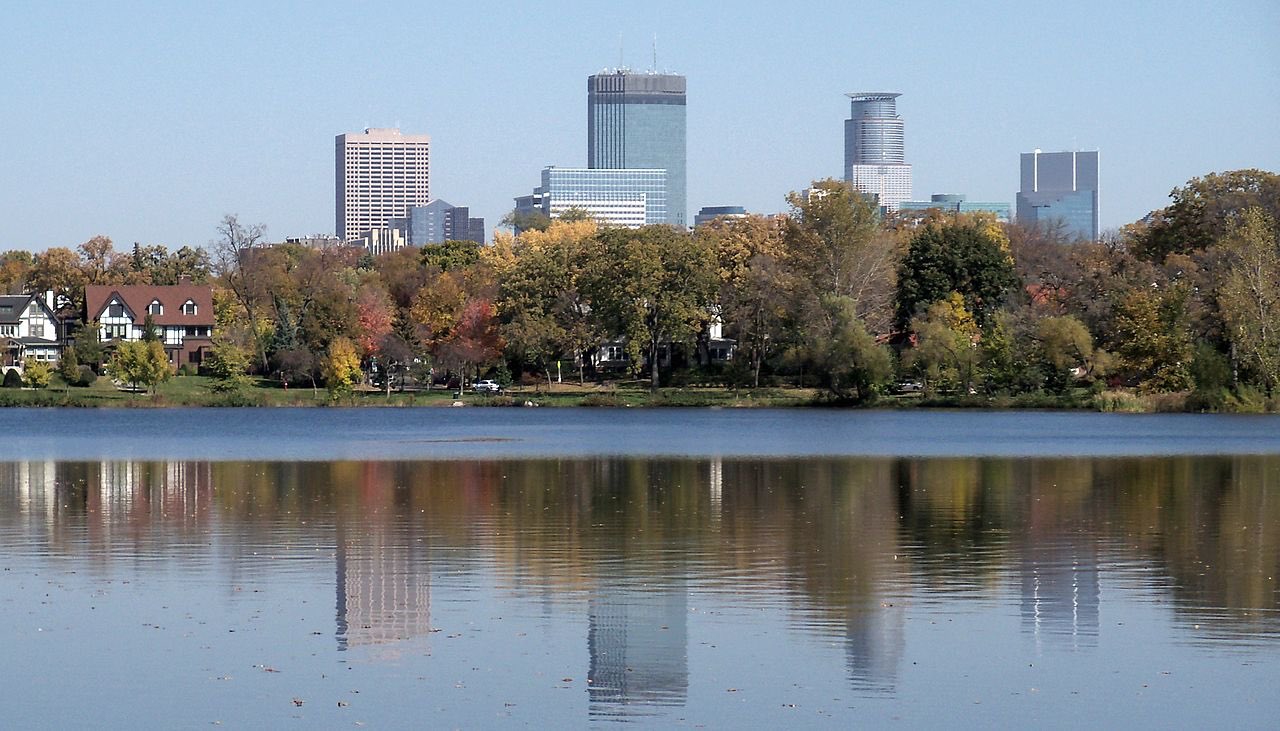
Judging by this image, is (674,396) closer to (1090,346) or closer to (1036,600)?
(1090,346)

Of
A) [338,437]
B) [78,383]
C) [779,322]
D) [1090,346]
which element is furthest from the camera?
[78,383]

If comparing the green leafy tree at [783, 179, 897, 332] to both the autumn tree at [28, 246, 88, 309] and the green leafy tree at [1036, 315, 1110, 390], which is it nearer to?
the green leafy tree at [1036, 315, 1110, 390]

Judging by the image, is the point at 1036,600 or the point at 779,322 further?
the point at 779,322

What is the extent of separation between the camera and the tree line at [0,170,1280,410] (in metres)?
68.9

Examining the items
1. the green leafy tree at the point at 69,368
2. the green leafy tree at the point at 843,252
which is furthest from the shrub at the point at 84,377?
the green leafy tree at the point at 843,252

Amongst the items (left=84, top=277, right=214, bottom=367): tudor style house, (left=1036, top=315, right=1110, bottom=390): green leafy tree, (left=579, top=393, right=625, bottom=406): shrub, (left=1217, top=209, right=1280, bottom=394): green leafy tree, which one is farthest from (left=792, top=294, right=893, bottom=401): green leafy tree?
(left=84, top=277, right=214, bottom=367): tudor style house

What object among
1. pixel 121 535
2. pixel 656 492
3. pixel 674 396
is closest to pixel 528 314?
pixel 674 396

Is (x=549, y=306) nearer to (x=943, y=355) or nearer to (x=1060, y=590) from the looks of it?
(x=943, y=355)

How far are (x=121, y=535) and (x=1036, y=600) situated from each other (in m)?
12.3

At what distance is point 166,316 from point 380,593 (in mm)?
91689

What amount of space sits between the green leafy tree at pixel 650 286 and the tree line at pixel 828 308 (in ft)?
0.38

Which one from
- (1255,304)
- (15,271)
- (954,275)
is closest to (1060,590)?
(1255,304)

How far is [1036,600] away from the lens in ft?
52.4

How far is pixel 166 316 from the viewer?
104 metres
